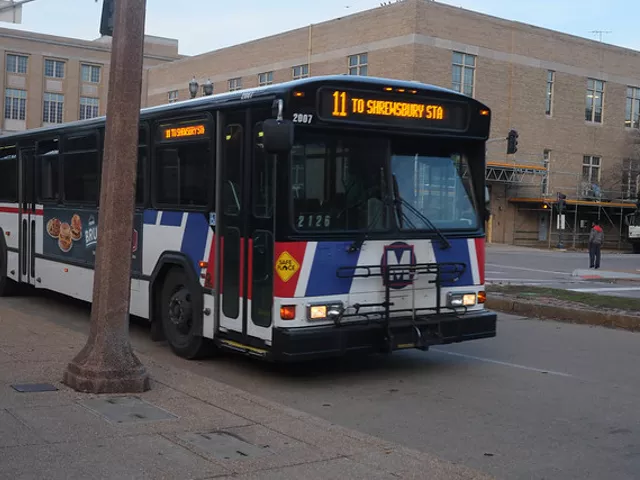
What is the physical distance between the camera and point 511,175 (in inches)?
2109

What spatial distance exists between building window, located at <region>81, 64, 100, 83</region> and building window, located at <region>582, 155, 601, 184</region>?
1847 inches

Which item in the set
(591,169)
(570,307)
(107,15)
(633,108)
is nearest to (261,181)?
(107,15)

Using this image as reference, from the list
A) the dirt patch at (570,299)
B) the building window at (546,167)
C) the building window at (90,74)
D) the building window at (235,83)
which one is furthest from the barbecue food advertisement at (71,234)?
the building window at (90,74)

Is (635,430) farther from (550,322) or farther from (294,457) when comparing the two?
(550,322)

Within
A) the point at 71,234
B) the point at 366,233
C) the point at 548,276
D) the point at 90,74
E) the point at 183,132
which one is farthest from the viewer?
the point at 90,74

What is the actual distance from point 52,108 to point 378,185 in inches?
2928

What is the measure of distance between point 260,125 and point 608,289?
A: 14.7 m

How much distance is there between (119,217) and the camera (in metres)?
7.79

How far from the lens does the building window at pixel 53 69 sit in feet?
257

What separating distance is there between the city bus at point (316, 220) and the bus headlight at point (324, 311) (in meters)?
0.01

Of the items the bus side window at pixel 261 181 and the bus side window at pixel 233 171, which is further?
the bus side window at pixel 233 171

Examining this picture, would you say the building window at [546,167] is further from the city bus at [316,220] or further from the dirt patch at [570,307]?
the city bus at [316,220]

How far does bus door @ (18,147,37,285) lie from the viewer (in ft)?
47.3

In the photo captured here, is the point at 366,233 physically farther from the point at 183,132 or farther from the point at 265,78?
the point at 265,78
